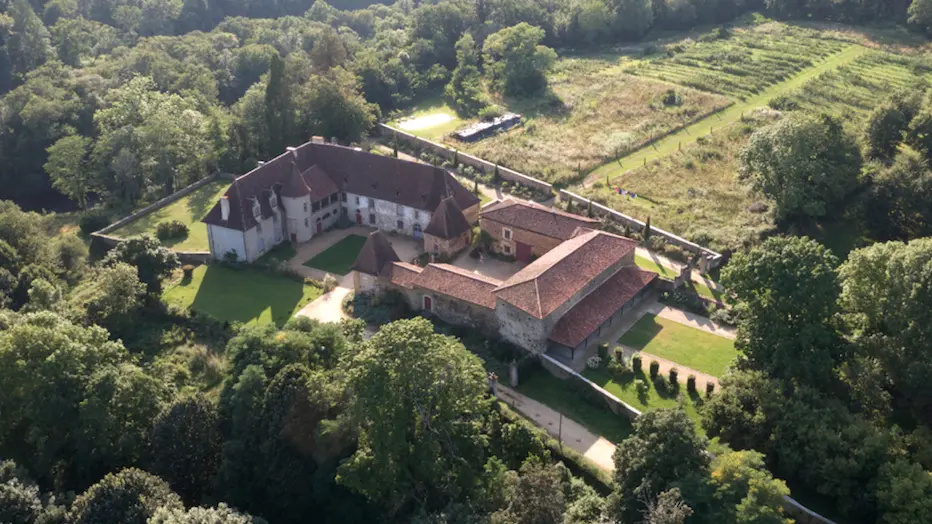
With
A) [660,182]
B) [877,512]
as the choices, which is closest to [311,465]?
[877,512]

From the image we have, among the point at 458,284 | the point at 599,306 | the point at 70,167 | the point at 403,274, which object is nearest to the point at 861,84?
the point at 599,306

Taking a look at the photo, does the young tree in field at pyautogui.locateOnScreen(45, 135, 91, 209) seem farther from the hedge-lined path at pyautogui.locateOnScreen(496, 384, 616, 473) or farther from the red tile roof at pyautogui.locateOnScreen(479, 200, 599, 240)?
the hedge-lined path at pyautogui.locateOnScreen(496, 384, 616, 473)

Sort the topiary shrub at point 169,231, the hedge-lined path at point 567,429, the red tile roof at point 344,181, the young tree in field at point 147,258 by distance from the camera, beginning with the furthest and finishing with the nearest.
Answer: the topiary shrub at point 169,231 < the red tile roof at point 344,181 < the young tree in field at point 147,258 < the hedge-lined path at point 567,429

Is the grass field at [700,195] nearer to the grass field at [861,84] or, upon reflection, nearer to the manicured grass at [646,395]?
the grass field at [861,84]

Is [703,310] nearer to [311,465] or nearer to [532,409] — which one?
[532,409]

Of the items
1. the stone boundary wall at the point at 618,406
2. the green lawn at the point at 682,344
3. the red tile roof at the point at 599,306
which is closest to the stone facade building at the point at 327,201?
the red tile roof at the point at 599,306

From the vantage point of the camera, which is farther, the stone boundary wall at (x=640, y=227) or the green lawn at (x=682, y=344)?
the stone boundary wall at (x=640, y=227)
